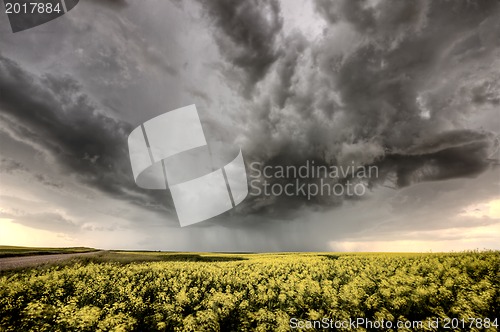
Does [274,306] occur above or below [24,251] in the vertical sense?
above

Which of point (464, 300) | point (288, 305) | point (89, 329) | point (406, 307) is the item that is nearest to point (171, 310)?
point (89, 329)

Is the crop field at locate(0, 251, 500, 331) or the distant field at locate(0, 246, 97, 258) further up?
the crop field at locate(0, 251, 500, 331)

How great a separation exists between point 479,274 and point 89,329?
1749 cm

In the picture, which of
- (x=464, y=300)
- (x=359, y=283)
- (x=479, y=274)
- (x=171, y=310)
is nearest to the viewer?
(x=464, y=300)

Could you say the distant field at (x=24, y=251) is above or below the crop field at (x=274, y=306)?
below

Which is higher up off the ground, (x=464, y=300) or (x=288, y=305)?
(x=464, y=300)

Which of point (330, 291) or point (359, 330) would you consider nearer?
point (359, 330)

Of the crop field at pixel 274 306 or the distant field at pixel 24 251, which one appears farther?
the distant field at pixel 24 251

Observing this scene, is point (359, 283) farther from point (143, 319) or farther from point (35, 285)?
point (35, 285)

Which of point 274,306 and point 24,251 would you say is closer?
point 274,306

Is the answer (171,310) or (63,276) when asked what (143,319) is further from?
(63,276)

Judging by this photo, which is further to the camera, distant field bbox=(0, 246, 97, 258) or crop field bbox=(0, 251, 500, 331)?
distant field bbox=(0, 246, 97, 258)

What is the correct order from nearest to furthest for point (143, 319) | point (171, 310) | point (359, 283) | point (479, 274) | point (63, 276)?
point (171, 310), point (143, 319), point (359, 283), point (479, 274), point (63, 276)

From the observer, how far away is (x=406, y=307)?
938 cm
